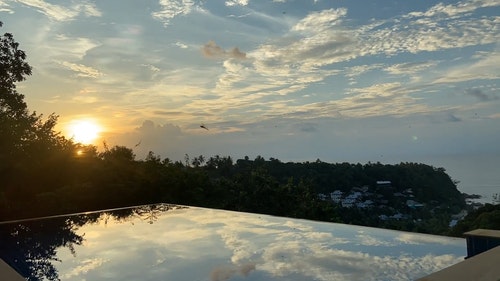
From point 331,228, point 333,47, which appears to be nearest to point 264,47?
point 333,47

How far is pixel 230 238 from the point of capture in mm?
5652

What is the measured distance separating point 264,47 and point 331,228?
574cm

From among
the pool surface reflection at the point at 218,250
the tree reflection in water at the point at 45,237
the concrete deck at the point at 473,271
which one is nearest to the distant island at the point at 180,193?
the tree reflection in water at the point at 45,237

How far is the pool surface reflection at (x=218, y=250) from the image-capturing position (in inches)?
153

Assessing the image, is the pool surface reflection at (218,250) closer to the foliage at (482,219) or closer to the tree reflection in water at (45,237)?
the tree reflection in water at (45,237)

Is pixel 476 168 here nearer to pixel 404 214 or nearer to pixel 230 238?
pixel 404 214

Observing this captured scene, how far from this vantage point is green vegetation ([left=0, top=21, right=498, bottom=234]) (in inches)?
430

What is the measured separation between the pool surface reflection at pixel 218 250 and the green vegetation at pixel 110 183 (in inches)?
153

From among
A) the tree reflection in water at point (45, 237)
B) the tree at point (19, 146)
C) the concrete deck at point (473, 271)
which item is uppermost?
the tree at point (19, 146)

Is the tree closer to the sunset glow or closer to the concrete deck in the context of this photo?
the sunset glow

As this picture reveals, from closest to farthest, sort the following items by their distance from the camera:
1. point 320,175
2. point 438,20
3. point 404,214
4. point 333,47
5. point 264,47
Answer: point 438,20 < point 264,47 < point 333,47 < point 404,214 < point 320,175

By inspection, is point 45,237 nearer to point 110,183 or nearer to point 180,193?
point 110,183

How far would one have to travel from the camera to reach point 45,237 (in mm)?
6180

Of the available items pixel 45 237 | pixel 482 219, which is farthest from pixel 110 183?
pixel 482 219
